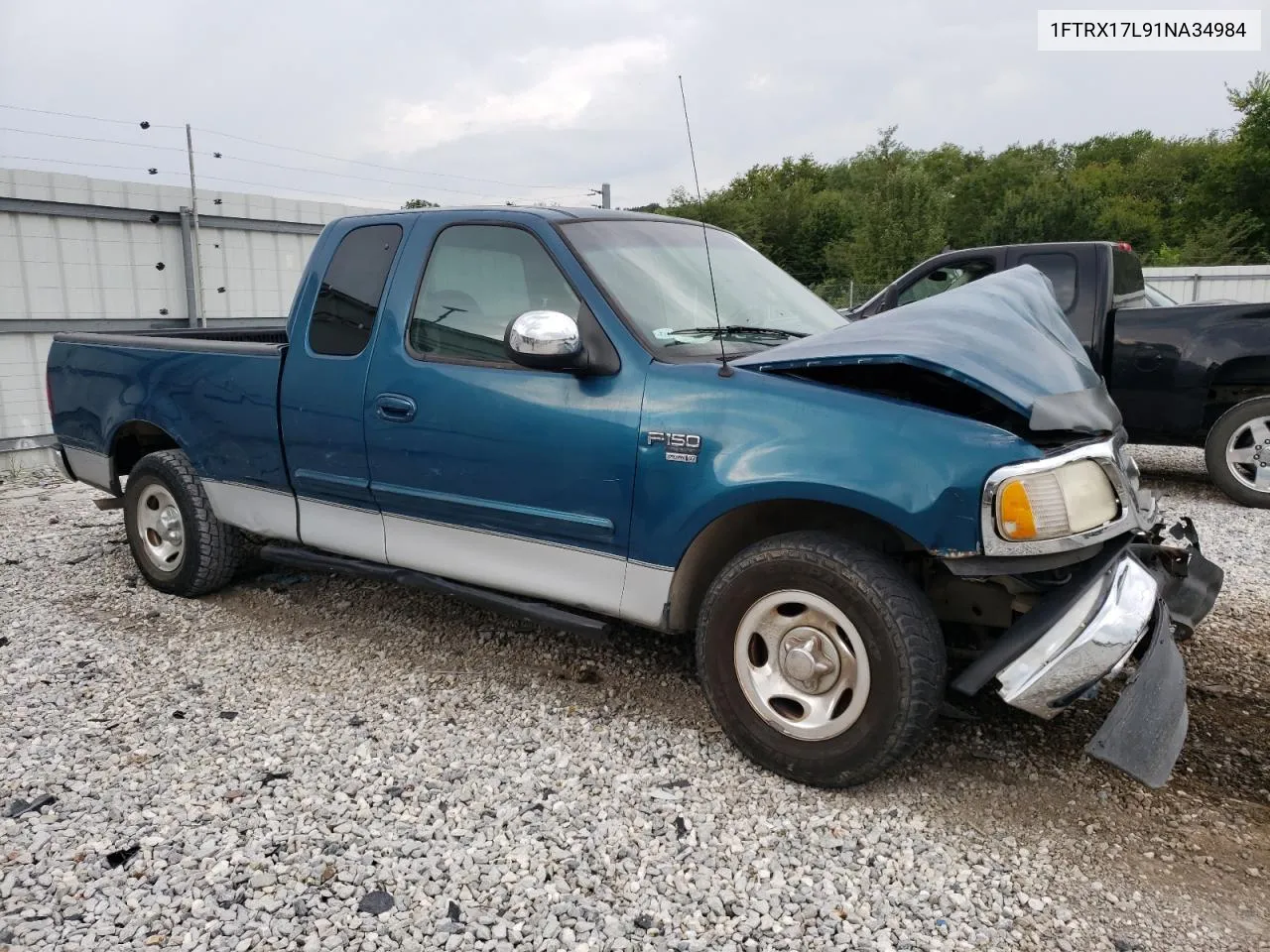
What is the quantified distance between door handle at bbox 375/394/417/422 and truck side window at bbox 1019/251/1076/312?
5839mm

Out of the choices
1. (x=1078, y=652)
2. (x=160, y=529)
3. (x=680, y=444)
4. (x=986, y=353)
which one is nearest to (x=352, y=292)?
(x=680, y=444)

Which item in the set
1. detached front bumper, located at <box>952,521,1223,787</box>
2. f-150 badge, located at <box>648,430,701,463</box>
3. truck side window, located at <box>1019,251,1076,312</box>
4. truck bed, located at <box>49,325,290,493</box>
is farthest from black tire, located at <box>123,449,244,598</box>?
truck side window, located at <box>1019,251,1076,312</box>

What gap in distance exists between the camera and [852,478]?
111 inches

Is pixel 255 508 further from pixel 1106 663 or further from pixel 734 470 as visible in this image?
pixel 1106 663

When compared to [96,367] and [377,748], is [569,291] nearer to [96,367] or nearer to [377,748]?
[377,748]

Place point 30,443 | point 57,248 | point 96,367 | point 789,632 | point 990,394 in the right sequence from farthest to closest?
point 57,248
point 30,443
point 96,367
point 789,632
point 990,394

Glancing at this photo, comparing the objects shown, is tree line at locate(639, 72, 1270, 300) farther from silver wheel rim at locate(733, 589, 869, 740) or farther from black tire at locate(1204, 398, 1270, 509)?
silver wheel rim at locate(733, 589, 869, 740)

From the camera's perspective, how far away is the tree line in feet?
89.4

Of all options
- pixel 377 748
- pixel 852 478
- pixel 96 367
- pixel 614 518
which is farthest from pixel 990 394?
pixel 96 367

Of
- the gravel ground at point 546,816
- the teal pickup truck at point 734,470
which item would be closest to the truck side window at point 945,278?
the teal pickup truck at point 734,470

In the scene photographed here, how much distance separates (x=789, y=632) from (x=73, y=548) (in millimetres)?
5265

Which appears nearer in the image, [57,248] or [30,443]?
[30,443]

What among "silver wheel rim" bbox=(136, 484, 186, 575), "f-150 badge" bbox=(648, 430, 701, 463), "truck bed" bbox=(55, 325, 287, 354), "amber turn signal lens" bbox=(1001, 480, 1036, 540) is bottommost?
"silver wheel rim" bbox=(136, 484, 186, 575)

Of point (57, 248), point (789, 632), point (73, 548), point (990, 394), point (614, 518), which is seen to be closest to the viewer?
point (990, 394)
